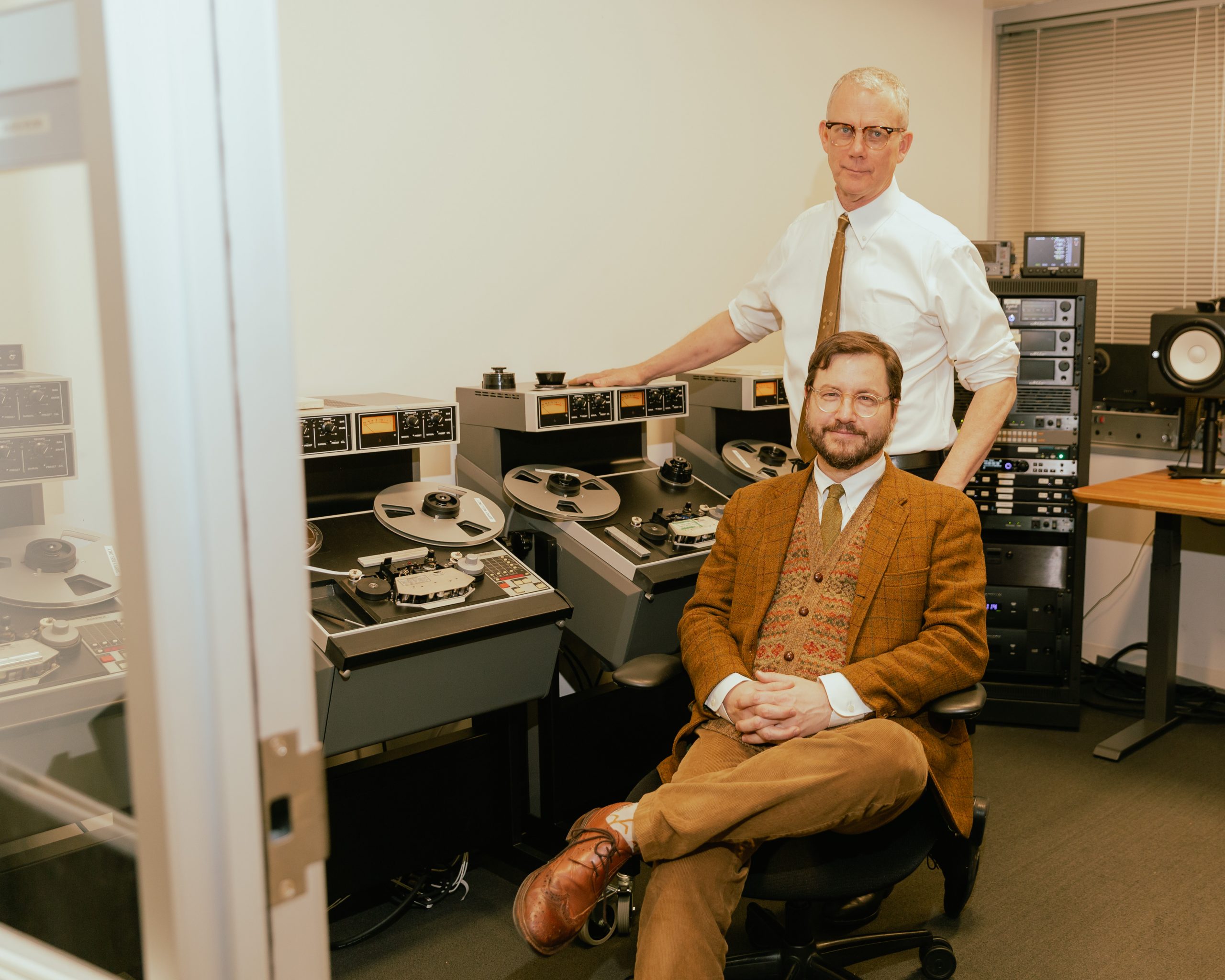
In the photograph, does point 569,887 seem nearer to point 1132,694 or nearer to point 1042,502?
point 1042,502

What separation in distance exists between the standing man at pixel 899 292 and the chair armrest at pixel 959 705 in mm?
534

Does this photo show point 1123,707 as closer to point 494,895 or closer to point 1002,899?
point 1002,899

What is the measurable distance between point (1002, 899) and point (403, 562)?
167 centimetres

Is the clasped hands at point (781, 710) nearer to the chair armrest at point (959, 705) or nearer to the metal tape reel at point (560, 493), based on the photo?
the chair armrest at point (959, 705)

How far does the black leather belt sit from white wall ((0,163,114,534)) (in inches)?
79.8

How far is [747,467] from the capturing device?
314 centimetres

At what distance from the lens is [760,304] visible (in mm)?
2838

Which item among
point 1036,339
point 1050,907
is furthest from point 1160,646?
point 1050,907

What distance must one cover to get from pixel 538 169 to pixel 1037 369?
5.97 ft

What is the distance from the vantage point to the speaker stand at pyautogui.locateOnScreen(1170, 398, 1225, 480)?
3537 millimetres

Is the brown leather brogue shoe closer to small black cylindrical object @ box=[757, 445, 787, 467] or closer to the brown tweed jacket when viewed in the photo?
the brown tweed jacket

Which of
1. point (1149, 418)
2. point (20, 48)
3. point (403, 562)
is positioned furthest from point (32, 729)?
point (1149, 418)

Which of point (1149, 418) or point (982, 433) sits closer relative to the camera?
point (982, 433)

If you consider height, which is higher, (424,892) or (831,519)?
(831,519)
